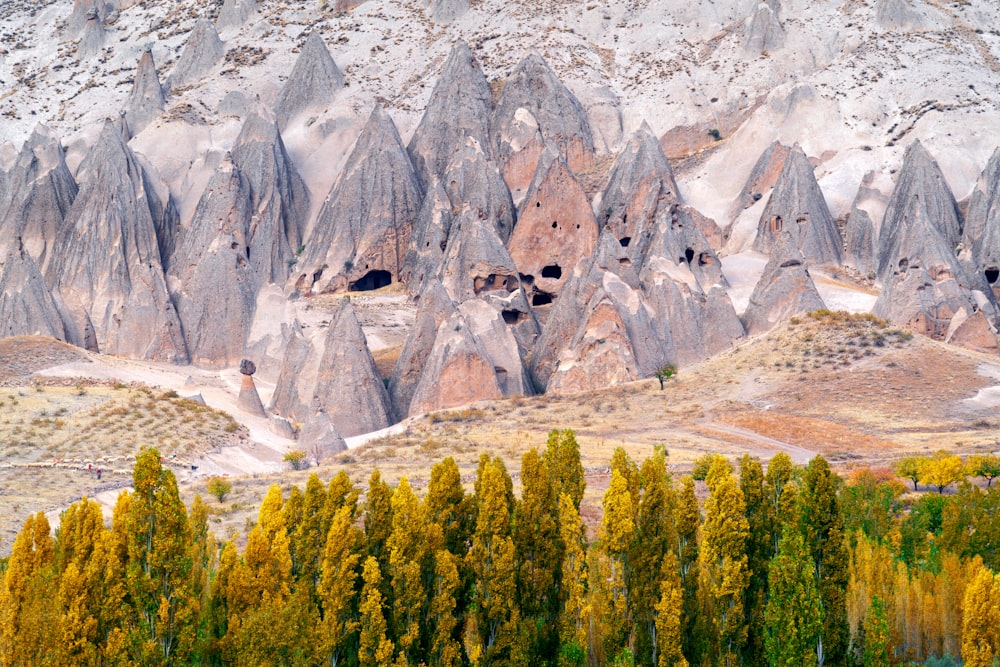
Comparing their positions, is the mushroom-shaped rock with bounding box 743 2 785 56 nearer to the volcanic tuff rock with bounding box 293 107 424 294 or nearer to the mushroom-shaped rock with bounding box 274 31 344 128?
the volcanic tuff rock with bounding box 293 107 424 294

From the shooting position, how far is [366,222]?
73.3 m

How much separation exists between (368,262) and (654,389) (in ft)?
97.2

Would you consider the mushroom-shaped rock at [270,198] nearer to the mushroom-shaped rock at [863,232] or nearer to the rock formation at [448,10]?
the rock formation at [448,10]

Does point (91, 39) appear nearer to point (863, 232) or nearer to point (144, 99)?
point (144, 99)

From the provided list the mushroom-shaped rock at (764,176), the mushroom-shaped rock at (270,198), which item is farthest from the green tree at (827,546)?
the mushroom-shaped rock at (764,176)

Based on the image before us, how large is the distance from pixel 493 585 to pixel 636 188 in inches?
2029

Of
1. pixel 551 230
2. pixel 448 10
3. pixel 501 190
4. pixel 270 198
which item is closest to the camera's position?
pixel 551 230

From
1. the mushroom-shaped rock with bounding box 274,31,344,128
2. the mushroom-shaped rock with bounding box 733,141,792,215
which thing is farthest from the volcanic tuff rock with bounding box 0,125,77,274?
the mushroom-shaped rock with bounding box 733,141,792,215

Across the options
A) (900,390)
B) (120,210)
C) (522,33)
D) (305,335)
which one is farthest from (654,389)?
(522,33)

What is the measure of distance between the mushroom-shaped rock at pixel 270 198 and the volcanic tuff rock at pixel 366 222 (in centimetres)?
172

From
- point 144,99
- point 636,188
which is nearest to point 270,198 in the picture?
point 144,99

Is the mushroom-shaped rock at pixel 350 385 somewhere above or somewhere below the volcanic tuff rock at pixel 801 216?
below

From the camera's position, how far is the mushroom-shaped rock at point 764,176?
74562 mm

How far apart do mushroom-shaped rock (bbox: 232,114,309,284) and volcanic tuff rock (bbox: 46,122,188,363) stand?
6.20m
